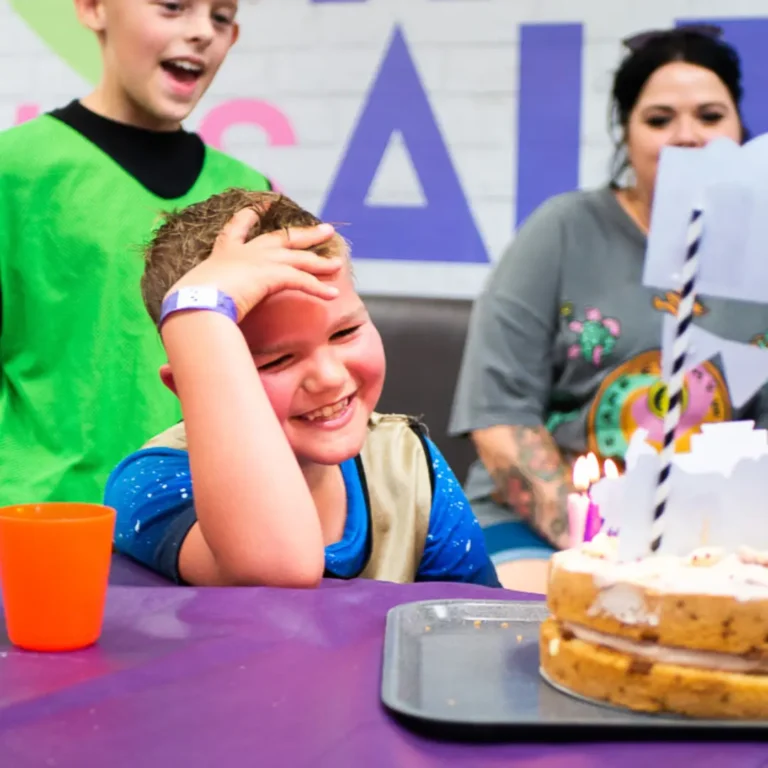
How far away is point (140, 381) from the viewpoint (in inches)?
83.8

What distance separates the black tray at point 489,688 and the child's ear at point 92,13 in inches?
65.8

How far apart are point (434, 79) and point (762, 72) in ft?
2.66

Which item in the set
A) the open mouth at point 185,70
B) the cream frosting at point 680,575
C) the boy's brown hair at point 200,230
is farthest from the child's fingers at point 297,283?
the open mouth at point 185,70

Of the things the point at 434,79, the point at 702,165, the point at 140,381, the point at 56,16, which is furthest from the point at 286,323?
the point at 56,16

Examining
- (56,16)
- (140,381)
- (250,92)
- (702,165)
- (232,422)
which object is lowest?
(140,381)

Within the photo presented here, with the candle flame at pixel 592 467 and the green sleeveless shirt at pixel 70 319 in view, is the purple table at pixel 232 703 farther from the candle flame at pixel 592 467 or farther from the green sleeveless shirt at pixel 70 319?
the green sleeveless shirt at pixel 70 319

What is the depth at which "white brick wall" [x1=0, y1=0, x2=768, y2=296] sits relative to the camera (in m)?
2.89

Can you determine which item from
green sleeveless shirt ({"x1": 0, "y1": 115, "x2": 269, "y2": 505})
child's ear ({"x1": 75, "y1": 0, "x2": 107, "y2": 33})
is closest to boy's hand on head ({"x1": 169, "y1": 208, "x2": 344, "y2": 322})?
Result: green sleeveless shirt ({"x1": 0, "y1": 115, "x2": 269, "y2": 505})

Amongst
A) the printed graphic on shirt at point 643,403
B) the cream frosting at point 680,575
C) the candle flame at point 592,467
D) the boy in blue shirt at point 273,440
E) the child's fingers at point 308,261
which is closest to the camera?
the cream frosting at point 680,575

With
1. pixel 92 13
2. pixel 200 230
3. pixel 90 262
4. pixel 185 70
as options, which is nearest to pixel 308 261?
pixel 200 230

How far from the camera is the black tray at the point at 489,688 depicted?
640mm

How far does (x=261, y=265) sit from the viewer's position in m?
1.13

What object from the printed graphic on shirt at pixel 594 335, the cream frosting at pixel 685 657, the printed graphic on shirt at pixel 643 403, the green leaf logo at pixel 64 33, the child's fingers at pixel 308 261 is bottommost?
the printed graphic on shirt at pixel 643 403

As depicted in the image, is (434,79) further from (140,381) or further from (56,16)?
(140,381)
